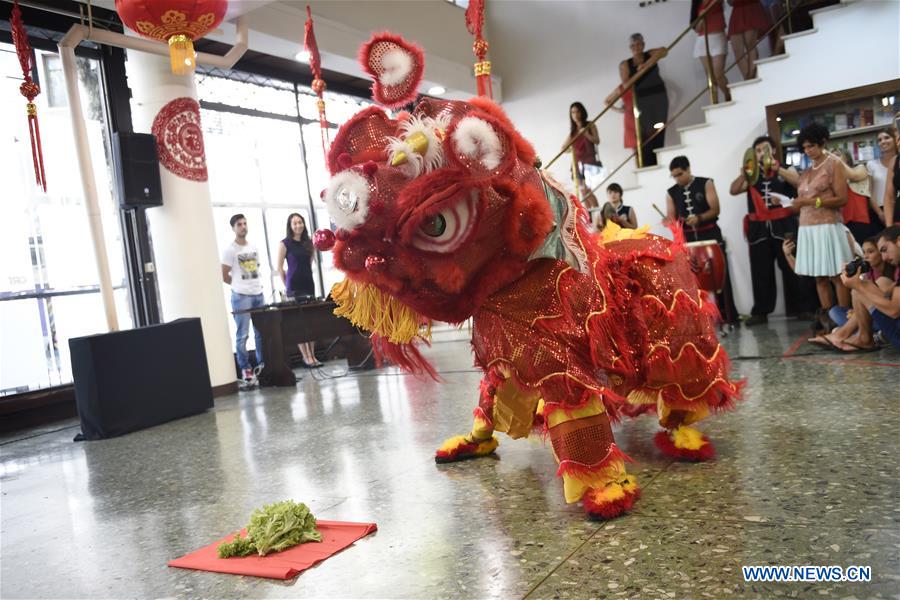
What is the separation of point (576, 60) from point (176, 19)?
7.20m

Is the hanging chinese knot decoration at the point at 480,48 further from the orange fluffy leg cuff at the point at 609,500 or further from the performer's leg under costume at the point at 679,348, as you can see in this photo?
the orange fluffy leg cuff at the point at 609,500

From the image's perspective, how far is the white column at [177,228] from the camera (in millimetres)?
5234

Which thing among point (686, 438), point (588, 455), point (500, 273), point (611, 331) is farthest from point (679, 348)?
point (500, 273)

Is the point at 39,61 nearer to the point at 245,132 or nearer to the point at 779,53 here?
the point at 245,132

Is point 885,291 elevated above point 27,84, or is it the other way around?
point 27,84

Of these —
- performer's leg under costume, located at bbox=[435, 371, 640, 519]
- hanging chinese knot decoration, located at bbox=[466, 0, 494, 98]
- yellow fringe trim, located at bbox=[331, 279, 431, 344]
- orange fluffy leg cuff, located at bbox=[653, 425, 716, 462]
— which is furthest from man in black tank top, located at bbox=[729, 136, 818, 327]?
yellow fringe trim, located at bbox=[331, 279, 431, 344]

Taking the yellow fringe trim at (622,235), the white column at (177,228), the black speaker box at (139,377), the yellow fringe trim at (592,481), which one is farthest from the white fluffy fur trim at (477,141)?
the white column at (177,228)

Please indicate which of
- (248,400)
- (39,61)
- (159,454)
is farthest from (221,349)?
(39,61)

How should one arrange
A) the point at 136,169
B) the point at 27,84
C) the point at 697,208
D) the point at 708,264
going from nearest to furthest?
the point at 27,84
the point at 708,264
the point at 136,169
the point at 697,208

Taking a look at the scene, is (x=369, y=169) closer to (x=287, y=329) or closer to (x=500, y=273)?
(x=500, y=273)

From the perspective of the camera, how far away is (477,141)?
1680mm

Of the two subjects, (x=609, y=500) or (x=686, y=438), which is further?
(x=686, y=438)

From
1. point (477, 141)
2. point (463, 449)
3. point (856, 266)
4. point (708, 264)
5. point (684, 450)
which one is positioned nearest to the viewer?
point (477, 141)

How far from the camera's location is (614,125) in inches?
369
